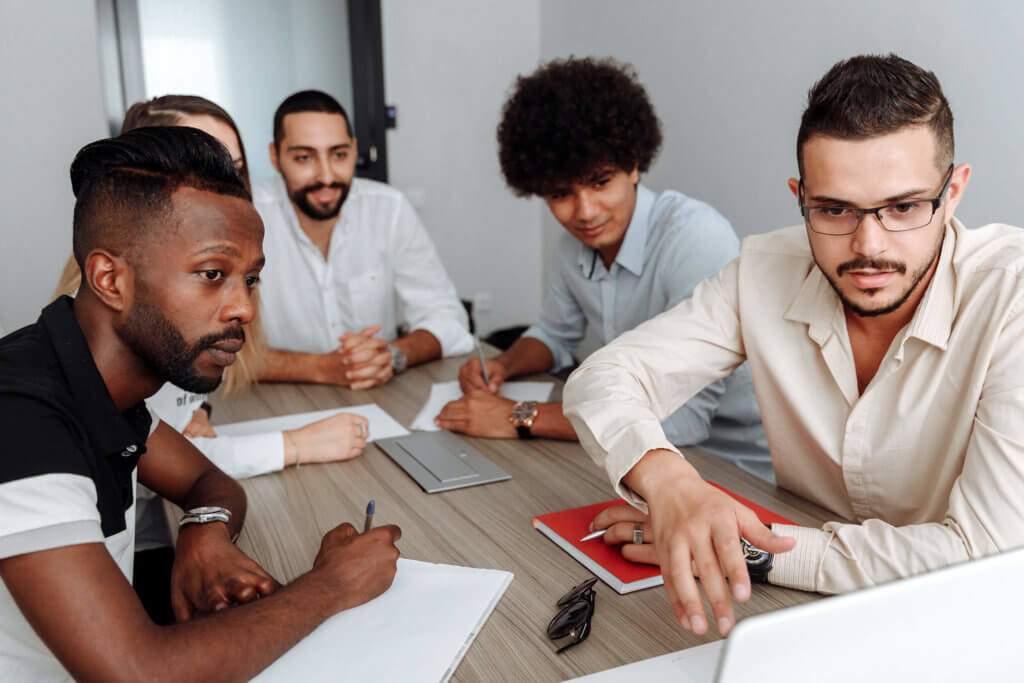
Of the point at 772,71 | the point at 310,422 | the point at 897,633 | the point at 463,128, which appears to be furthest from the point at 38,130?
the point at 897,633

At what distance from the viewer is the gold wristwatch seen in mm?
1604

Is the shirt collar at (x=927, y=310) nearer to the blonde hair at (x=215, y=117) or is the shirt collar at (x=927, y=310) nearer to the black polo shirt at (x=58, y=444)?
the black polo shirt at (x=58, y=444)

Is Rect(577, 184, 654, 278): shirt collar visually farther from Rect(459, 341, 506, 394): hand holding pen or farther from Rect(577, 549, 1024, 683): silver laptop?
Rect(577, 549, 1024, 683): silver laptop

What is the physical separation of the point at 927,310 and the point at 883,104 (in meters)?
0.29

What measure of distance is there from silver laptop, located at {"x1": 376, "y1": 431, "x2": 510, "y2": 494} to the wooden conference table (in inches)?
0.7

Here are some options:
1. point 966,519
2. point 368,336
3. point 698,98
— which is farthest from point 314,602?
point 698,98

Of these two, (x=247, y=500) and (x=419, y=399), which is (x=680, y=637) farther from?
(x=419, y=399)

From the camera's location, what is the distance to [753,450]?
2.03 metres

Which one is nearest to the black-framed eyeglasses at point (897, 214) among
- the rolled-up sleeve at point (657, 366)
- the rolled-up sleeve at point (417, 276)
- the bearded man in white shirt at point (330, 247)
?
the rolled-up sleeve at point (657, 366)

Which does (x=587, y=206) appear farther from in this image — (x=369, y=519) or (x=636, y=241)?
(x=369, y=519)

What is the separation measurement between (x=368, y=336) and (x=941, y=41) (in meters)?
1.69

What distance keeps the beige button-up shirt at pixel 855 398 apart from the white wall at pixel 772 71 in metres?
0.96

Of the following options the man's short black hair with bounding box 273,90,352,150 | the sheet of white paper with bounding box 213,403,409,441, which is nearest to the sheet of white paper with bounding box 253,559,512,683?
the sheet of white paper with bounding box 213,403,409,441

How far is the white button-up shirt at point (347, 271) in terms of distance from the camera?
2678 mm
